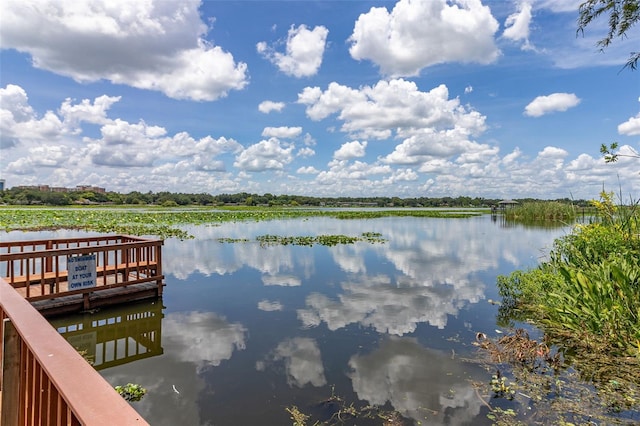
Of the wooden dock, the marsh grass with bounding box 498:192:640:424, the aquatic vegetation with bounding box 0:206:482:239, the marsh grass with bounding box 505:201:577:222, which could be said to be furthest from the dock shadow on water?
the marsh grass with bounding box 505:201:577:222

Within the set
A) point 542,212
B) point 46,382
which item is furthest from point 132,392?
point 542,212

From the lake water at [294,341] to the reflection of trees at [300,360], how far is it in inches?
1.3

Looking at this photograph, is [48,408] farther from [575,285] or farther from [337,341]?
[575,285]

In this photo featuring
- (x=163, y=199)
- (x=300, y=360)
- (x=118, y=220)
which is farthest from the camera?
(x=163, y=199)

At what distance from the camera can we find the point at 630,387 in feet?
18.2

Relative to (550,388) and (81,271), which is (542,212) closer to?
(550,388)

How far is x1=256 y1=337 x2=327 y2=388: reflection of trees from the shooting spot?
6098 millimetres

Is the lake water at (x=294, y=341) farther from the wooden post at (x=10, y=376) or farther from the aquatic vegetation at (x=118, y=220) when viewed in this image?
the aquatic vegetation at (x=118, y=220)

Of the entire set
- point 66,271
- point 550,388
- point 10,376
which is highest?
point 10,376

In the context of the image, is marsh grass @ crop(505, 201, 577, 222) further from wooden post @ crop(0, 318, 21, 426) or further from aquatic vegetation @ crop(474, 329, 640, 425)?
wooden post @ crop(0, 318, 21, 426)

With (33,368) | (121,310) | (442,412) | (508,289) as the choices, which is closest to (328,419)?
(442,412)

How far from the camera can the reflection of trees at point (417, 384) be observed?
5.17m

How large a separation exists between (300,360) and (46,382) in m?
5.37

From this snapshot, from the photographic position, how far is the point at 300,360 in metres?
6.81
